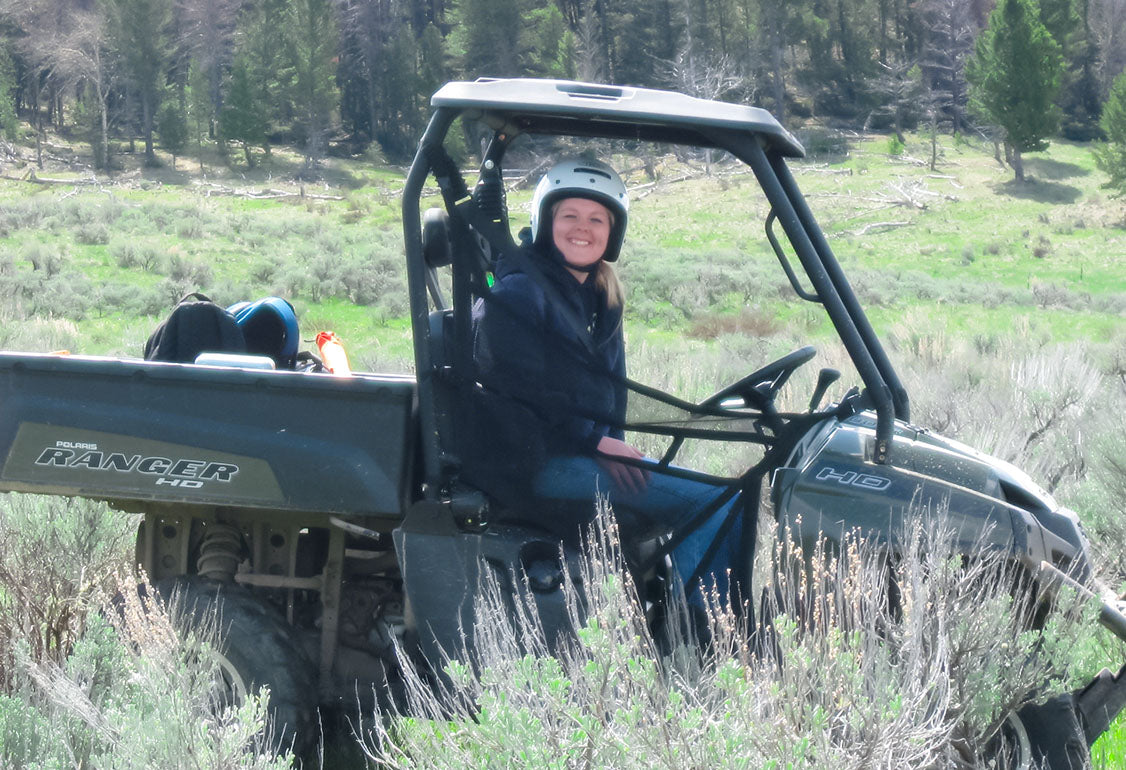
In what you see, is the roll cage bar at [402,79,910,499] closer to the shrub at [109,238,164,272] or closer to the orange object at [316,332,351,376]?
the orange object at [316,332,351,376]

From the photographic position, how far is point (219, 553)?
412cm

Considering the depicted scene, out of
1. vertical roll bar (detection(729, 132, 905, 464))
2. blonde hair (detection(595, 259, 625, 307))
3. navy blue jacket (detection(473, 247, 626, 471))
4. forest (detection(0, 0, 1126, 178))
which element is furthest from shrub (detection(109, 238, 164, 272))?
forest (detection(0, 0, 1126, 178))

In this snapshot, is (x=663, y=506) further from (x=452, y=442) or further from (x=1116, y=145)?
(x=1116, y=145)

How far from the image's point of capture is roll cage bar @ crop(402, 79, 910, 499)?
346 centimetres

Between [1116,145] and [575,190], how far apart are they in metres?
45.0

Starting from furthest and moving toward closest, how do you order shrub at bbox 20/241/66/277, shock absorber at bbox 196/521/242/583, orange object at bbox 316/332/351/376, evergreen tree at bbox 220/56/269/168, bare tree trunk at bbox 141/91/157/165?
evergreen tree at bbox 220/56/269/168, bare tree trunk at bbox 141/91/157/165, shrub at bbox 20/241/66/277, orange object at bbox 316/332/351/376, shock absorber at bbox 196/521/242/583

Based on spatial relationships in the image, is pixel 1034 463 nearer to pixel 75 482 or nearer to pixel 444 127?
pixel 444 127

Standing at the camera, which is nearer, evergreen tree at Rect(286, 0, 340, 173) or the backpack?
the backpack

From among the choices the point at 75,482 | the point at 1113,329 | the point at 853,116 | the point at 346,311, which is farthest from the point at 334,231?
the point at 853,116

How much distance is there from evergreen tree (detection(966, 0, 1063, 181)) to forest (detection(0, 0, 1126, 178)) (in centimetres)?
78

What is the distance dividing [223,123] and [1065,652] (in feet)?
187

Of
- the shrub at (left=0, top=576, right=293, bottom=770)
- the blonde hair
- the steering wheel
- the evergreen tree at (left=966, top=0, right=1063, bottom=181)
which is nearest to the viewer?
the shrub at (left=0, top=576, right=293, bottom=770)

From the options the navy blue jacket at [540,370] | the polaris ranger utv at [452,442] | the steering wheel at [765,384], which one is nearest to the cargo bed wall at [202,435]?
the polaris ranger utv at [452,442]

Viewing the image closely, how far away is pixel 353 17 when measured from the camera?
213 ft
